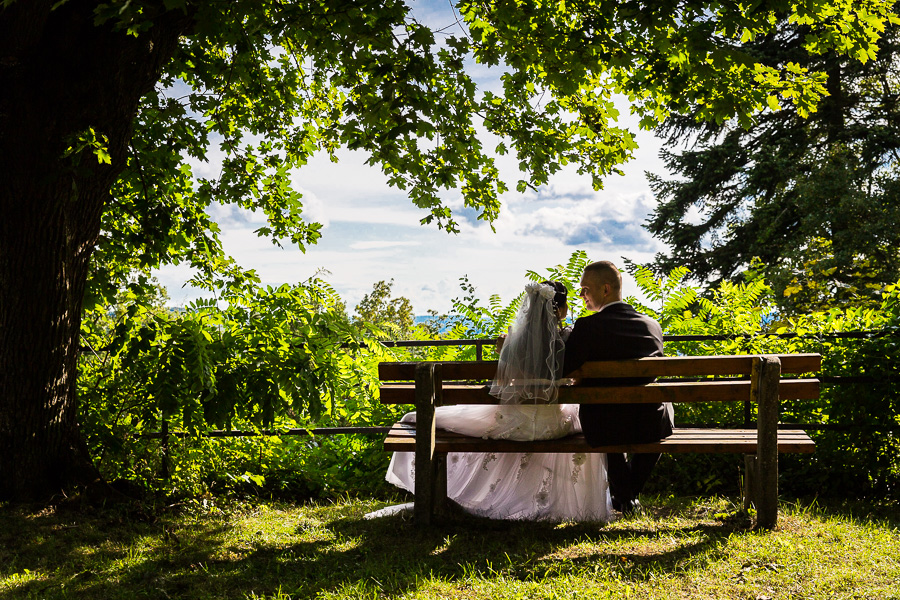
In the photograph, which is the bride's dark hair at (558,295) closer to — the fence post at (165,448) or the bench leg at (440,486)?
the bench leg at (440,486)

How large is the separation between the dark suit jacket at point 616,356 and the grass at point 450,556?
618 millimetres

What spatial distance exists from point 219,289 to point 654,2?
15.3ft

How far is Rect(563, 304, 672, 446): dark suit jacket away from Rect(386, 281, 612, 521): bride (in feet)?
0.57

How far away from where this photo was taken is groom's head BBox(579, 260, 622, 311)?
5281mm

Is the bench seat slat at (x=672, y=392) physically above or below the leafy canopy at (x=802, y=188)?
below

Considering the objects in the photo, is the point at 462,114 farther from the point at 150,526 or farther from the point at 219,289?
the point at 150,526

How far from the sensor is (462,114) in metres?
5.99

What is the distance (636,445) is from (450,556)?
1410 millimetres

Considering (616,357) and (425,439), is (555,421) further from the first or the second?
(425,439)

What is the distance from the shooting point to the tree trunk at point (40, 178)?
5305 mm

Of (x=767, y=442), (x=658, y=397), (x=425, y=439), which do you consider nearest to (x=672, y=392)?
(x=658, y=397)

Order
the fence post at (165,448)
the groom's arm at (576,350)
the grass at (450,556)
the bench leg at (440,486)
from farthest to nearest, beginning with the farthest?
1. the fence post at (165,448)
2. the bench leg at (440,486)
3. the groom's arm at (576,350)
4. the grass at (450,556)

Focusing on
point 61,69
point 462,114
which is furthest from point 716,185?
point 61,69

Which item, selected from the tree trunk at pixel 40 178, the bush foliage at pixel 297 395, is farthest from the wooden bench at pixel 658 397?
the tree trunk at pixel 40 178
